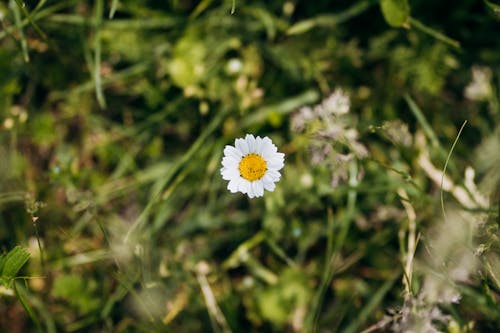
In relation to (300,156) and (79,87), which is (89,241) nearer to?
(79,87)

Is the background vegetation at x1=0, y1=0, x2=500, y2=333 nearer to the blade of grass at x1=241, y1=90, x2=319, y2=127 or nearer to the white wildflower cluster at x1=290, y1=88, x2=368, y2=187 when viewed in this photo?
the blade of grass at x1=241, y1=90, x2=319, y2=127

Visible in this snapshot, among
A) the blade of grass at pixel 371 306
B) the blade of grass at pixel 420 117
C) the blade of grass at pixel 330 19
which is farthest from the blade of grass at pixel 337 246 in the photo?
the blade of grass at pixel 330 19

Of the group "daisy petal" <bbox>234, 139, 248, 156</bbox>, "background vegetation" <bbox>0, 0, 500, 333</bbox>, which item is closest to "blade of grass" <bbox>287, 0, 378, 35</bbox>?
"background vegetation" <bbox>0, 0, 500, 333</bbox>

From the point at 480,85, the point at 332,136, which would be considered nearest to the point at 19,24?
the point at 332,136

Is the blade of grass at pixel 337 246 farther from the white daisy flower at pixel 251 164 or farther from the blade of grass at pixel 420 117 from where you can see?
the white daisy flower at pixel 251 164

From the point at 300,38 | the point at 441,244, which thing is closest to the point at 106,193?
the point at 300,38
